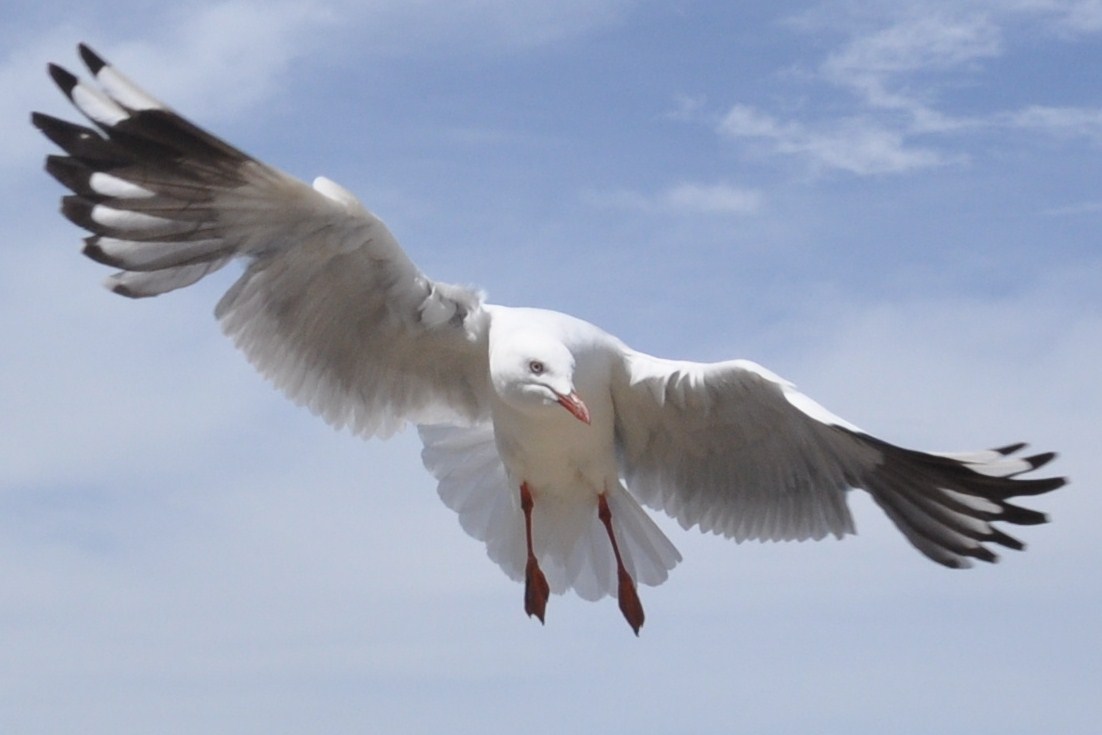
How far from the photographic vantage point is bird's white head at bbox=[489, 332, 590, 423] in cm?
609

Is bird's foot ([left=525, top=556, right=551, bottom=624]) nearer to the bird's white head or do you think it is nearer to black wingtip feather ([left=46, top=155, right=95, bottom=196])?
the bird's white head

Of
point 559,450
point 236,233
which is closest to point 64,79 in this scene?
point 236,233

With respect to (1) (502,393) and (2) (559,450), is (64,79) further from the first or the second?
(2) (559,450)

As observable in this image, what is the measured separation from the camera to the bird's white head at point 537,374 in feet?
20.0

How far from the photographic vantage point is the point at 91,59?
242 inches

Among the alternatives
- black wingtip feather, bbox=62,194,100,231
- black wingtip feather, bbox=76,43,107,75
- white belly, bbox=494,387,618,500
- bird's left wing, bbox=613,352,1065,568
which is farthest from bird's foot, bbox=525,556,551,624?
black wingtip feather, bbox=76,43,107,75

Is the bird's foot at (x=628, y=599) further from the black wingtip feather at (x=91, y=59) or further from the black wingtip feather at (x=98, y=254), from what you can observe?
the black wingtip feather at (x=91, y=59)

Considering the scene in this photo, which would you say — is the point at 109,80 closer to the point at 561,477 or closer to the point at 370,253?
the point at 370,253

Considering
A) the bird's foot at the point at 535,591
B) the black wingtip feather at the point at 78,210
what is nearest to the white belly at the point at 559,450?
the bird's foot at the point at 535,591

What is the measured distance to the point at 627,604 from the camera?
694cm

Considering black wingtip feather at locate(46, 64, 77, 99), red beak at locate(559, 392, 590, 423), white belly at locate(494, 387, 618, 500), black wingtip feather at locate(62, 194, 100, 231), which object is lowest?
red beak at locate(559, 392, 590, 423)

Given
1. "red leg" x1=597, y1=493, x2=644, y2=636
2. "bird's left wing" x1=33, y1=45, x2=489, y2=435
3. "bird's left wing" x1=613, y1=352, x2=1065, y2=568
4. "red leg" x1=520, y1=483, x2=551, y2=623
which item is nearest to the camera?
"bird's left wing" x1=33, y1=45, x2=489, y2=435

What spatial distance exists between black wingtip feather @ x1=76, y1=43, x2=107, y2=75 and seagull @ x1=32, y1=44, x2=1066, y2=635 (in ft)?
0.05

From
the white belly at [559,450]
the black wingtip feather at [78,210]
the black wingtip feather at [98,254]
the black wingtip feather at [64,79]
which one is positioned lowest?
the white belly at [559,450]
